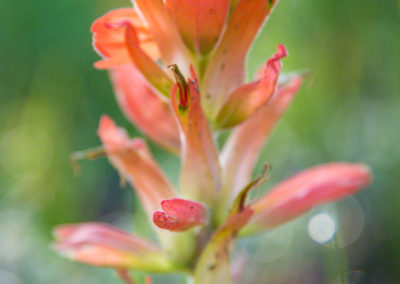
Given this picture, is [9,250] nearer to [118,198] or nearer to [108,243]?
[118,198]

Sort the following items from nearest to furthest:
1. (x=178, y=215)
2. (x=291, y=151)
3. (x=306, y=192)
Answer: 1. (x=178, y=215)
2. (x=306, y=192)
3. (x=291, y=151)

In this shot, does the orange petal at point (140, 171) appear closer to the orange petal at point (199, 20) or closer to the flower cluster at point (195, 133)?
the flower cluster at point (195, 133)

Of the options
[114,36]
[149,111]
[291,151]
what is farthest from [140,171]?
[291,151]

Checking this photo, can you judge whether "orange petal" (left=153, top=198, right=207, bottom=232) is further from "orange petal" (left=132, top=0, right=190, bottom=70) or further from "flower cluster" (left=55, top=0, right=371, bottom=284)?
"orange petal" (left=132, top=0, right=190, bottom=70)

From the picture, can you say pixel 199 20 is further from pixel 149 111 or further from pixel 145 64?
pixel 149 111

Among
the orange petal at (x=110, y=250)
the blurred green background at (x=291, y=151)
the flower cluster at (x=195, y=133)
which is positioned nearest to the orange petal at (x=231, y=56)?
the flower cluster at (x=195, y=133)

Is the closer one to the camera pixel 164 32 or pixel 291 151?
pixel 164 32

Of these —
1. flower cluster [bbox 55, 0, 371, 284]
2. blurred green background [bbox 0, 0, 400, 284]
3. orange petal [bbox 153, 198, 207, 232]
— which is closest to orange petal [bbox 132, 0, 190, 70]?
flower cluster [bbox 55, 0, 371, 284]

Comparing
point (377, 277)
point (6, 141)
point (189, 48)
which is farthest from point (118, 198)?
point (189, 48)
